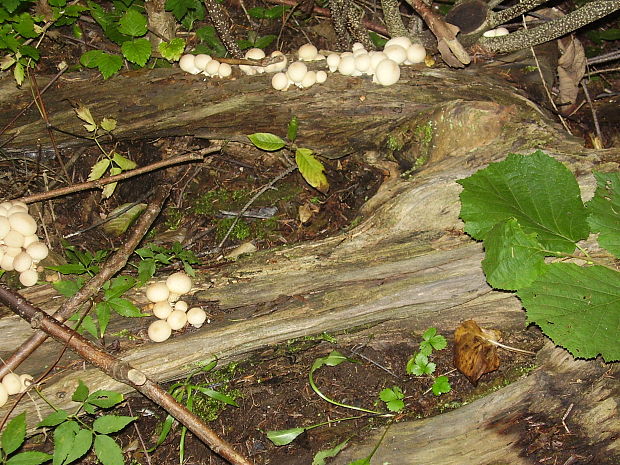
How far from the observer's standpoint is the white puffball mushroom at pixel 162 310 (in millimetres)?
3150

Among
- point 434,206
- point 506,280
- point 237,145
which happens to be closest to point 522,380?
point 506,280

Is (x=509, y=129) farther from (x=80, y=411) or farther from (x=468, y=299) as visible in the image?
(x=80, y=411)

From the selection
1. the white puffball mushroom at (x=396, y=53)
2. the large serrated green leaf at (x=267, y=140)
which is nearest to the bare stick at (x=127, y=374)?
the large serrated green leaf at (x=267, y=140)

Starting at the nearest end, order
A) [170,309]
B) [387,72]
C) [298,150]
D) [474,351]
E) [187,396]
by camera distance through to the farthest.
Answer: [474,351] < [170,309] < [187,396] < [387,72] < [298,150]

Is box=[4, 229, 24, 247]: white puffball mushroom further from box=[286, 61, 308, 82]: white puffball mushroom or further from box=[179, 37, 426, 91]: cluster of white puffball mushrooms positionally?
box=[286, 61, 308, 82]: white puffball mushroom

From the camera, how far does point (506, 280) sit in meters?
2.75

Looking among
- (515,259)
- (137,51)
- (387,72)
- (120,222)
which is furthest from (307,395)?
(137,51)

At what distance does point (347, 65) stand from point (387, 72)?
315 millimetres

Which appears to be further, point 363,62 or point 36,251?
point 363,62

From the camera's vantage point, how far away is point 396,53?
3.75 m

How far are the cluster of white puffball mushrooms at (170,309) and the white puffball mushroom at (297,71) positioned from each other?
1.65 m

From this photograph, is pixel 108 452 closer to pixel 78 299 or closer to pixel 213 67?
pixel 78 299

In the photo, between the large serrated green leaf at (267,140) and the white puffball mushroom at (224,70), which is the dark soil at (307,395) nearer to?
the large serrated green leaf at (267,140)

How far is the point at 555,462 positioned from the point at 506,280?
1.01 metres
